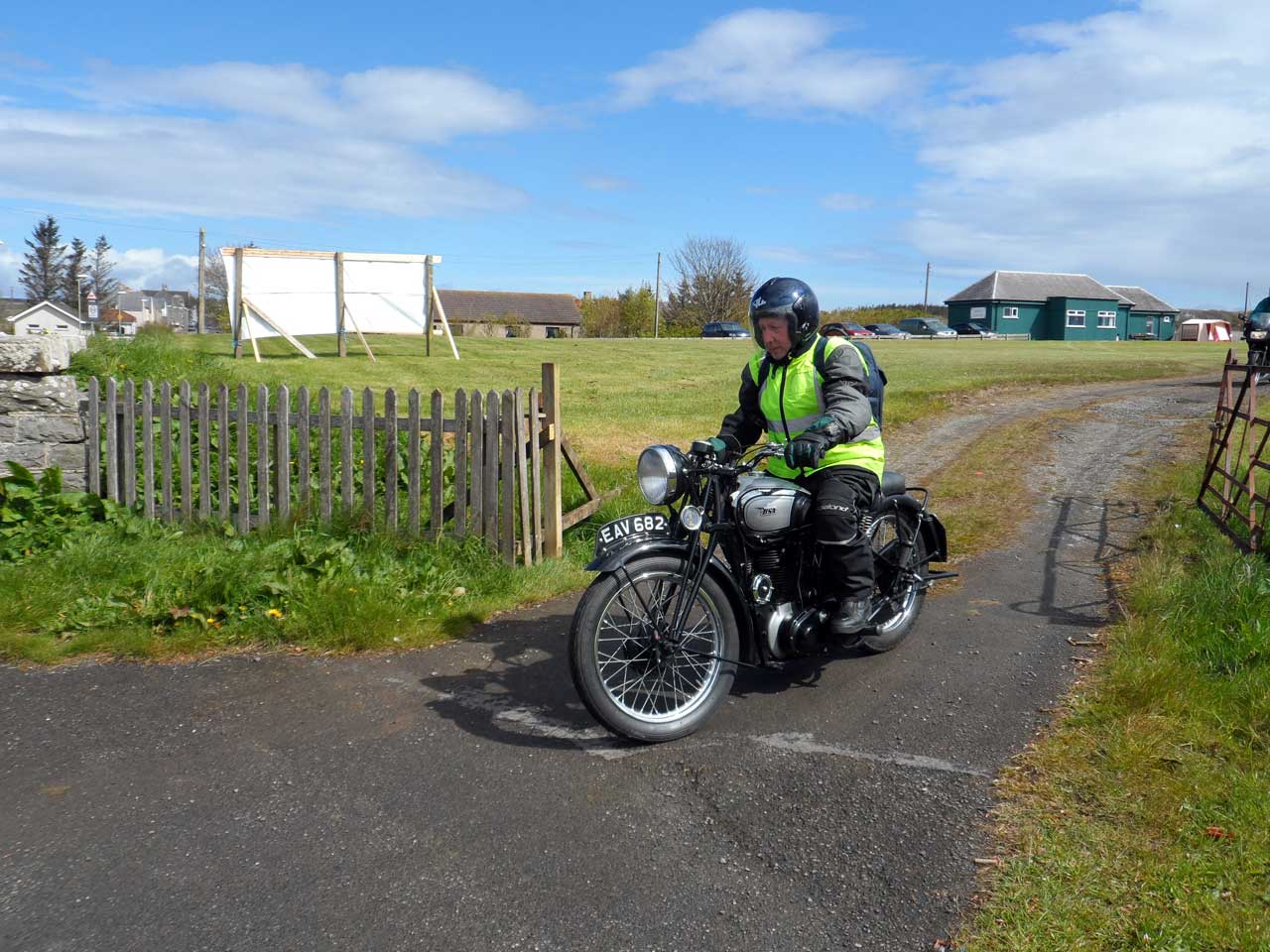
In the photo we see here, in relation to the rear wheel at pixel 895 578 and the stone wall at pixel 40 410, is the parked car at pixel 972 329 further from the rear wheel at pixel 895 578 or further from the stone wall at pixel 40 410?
the stone wall at pixel 40 410

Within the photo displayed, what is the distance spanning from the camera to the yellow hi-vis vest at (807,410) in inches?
195

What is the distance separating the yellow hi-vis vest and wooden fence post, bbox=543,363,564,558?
7.82ft

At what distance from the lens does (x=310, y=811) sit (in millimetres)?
3836

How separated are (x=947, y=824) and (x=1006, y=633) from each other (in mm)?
2451

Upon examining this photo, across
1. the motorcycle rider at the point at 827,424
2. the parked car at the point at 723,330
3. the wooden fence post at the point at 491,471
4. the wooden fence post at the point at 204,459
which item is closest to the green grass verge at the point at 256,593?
the wooden fence post at the point at 491,471

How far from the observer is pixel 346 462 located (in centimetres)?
724

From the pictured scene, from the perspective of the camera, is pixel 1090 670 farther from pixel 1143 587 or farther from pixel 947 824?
pixel 947 824

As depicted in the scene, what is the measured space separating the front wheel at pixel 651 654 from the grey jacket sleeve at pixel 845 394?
92cm

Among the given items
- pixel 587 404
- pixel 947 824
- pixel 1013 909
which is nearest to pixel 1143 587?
pixel 947 824

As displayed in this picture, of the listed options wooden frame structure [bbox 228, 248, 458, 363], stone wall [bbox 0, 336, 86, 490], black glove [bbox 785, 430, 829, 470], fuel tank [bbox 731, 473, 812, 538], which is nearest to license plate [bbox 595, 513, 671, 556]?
fuel tank [bbox 731, 473, 812, 538]

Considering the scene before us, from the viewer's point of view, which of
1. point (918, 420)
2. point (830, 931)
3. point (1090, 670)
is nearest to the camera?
point (830, 931)

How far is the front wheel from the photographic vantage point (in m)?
4.22

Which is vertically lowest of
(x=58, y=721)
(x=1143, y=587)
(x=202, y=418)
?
(x=58, y=721)

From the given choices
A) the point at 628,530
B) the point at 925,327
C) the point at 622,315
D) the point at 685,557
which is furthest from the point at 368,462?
the point at 622,315
